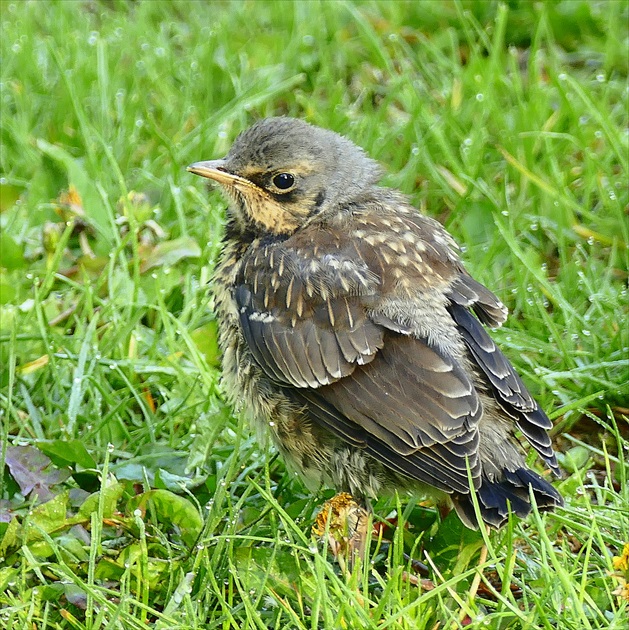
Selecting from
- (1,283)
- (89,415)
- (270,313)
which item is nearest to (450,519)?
(270,313)

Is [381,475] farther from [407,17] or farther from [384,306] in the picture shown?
[407,17]

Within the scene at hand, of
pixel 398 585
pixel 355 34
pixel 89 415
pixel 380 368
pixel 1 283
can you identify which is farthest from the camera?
pixel 355 34

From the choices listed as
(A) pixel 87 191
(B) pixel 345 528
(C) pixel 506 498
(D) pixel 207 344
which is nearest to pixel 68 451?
(D) pixel 207 344

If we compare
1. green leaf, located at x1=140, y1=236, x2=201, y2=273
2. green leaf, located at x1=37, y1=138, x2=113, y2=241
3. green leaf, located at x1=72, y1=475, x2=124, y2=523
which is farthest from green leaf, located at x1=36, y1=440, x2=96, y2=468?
green leaf, located at x1=37, y1=138, x2=113, y2=241

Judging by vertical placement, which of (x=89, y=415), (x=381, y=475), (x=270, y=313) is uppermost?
(x=270, y=313)

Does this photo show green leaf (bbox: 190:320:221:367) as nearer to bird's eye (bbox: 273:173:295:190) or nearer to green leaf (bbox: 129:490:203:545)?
bird's eye (bbox: 273:173:295:190)

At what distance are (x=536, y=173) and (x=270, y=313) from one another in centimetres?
219

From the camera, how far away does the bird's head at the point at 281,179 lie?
13.9ft

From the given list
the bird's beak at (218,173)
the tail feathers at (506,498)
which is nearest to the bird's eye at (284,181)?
the bird's beak at (218,173)

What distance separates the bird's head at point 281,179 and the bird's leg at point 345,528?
1.08 m

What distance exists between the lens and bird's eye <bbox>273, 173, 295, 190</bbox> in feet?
13.9

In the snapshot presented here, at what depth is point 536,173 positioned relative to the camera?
5598 millimetres

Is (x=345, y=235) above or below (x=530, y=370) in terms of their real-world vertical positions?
above

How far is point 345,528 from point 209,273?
75.9 inches
